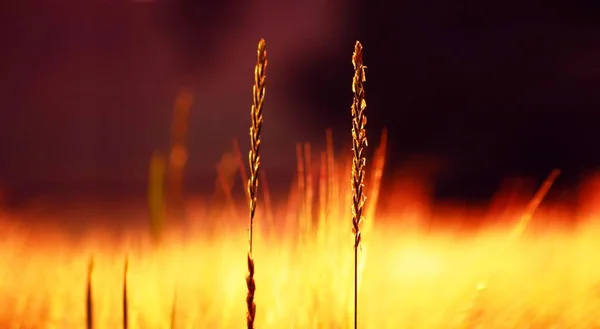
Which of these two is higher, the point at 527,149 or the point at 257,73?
the point at 527,149

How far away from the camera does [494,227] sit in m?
2.06

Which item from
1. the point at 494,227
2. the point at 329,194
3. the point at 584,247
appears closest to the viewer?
the point at 329,194

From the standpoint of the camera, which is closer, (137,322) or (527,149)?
(137,322)

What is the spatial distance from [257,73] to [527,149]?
682 centimetres

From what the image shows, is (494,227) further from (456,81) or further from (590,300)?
(456,81)

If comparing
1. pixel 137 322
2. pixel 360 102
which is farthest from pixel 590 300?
pixel 360 102

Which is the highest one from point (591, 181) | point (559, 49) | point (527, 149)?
point (559, 49)

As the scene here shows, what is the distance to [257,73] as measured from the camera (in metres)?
0.74

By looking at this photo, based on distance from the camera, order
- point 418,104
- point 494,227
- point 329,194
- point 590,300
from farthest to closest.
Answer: point 418,104 → point 494,227 → point 590,300 → point 329,194

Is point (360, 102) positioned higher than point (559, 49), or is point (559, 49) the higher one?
point (559, 49)

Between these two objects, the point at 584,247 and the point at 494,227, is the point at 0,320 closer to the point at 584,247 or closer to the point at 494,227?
the point at 494,227

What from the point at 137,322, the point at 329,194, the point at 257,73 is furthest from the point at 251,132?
the point at 137,322

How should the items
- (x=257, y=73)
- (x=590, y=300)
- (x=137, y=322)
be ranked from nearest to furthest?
(x=257, y=73) → (x=137, y=322) → (x=590, y=300)

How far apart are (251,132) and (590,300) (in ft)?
4.99
